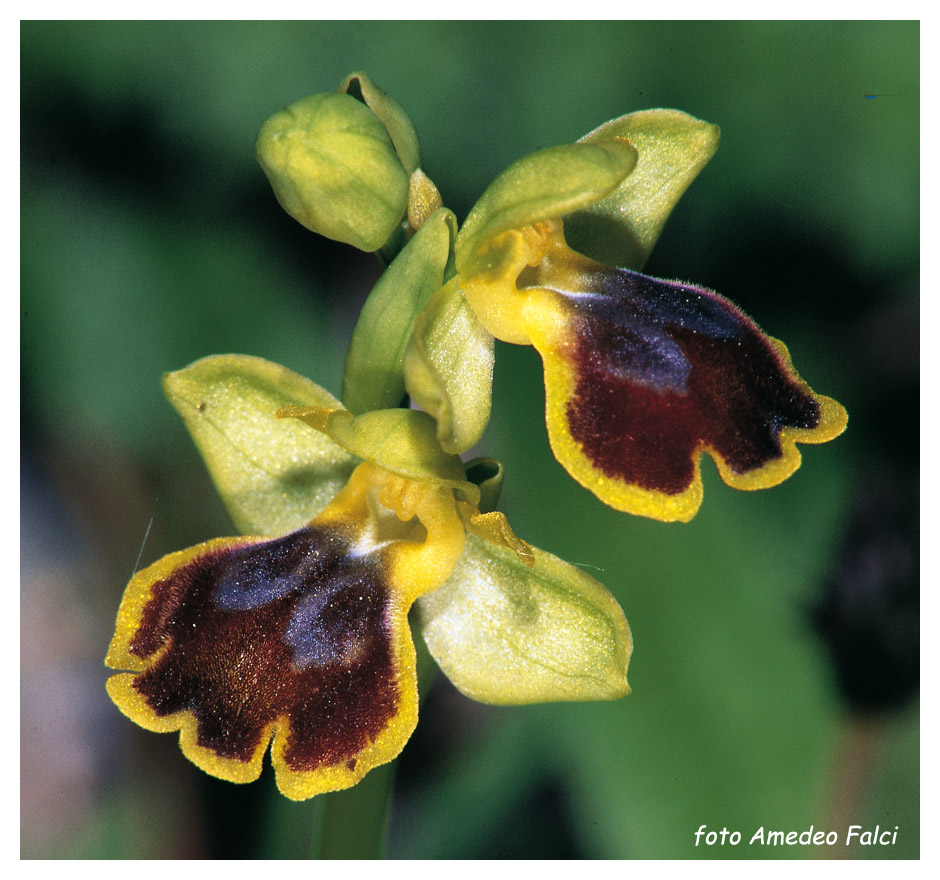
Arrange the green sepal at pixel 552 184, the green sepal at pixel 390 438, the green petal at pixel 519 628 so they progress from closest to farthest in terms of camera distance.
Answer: the green sepal at pixel 552 184 → the green sepal at pixel 390 438 → the green petal at pixel 519 628

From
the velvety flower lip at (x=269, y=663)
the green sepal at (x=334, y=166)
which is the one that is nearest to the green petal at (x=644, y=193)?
the green sepal at (x=334, y=166)

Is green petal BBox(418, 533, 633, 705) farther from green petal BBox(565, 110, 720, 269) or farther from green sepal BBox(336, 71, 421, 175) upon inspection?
green sepal BBox(336, 71, 421, 175)

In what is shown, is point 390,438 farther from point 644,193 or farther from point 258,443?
point 644,193

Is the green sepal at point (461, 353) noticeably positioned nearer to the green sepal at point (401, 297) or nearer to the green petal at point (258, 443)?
the green sepal at point (401, 297)

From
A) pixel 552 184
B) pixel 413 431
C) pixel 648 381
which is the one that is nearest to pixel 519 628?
pixel 413 431

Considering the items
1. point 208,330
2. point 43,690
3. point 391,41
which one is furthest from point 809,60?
point 43,690
